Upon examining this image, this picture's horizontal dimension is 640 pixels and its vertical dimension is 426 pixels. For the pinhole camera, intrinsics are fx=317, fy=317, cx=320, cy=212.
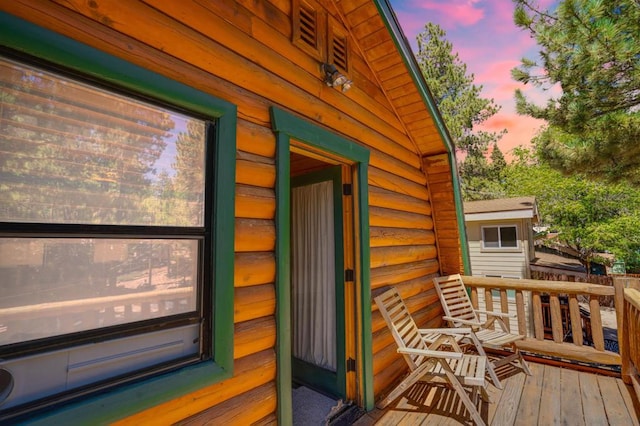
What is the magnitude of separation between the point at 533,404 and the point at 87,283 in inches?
135

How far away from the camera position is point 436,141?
409 centimetres

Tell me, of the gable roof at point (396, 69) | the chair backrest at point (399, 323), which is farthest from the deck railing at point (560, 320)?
the gable roof at point (396, 69)

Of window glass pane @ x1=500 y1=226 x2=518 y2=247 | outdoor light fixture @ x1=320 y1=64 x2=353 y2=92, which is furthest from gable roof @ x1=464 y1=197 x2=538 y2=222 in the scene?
outdoor light fixture @ x1=320 y1=64 x2=353 y2=92

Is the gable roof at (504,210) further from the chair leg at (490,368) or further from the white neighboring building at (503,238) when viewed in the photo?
the chair leg at (490,368)

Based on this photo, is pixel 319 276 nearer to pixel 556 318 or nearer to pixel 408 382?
pixel 408 382

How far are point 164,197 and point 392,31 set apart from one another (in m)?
2.59

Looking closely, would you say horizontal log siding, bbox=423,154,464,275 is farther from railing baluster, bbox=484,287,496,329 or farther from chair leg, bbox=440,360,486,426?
chair leg, bbox=440,360,486,426

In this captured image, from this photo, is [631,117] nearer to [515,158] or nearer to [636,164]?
[636,164]

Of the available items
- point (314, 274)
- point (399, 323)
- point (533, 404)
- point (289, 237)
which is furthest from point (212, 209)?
point (533, 404)

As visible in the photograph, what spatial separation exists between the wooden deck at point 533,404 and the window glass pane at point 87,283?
1990mm

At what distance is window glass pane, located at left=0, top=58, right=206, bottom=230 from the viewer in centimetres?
112

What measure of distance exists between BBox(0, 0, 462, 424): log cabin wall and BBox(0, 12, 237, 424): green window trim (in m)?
0.07

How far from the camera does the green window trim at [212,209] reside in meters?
1.13

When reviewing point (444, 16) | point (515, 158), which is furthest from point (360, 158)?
point (515, 158)
